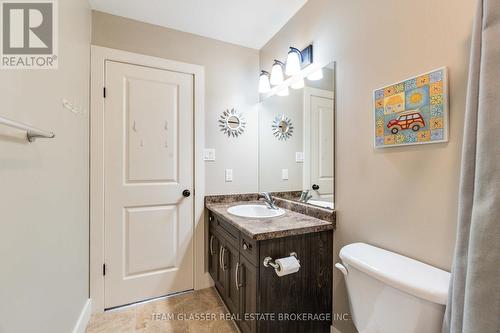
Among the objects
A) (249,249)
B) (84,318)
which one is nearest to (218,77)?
(249,249)

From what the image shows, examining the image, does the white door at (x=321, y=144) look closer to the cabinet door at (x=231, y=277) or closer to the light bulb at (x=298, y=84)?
the light bulb at (x=298, y=84)

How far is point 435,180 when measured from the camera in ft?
3.04

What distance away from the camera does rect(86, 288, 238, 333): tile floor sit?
5.21 ft

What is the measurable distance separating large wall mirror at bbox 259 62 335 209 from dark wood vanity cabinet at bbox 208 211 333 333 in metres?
0.34

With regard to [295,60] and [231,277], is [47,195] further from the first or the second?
[295,60]

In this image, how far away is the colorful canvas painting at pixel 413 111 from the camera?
905 millimetres

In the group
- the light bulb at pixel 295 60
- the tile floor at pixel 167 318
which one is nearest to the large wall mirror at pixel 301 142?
the light bulb at pixel 295 60

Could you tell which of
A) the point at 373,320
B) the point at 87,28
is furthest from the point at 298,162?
the point at 87,28

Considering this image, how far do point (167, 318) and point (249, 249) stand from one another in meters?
0.98

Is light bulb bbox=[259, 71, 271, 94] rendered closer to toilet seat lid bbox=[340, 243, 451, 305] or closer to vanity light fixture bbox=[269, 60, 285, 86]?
vanity light fixture bbox=[269, 60, 285, 86]

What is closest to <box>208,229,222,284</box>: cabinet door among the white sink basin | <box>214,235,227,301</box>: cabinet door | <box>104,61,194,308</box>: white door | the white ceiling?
<box>214,235,227,301</box>: cabinet door

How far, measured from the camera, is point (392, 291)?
0.86 m

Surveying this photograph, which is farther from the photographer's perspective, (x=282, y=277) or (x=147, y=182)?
(x=147, y=182)
